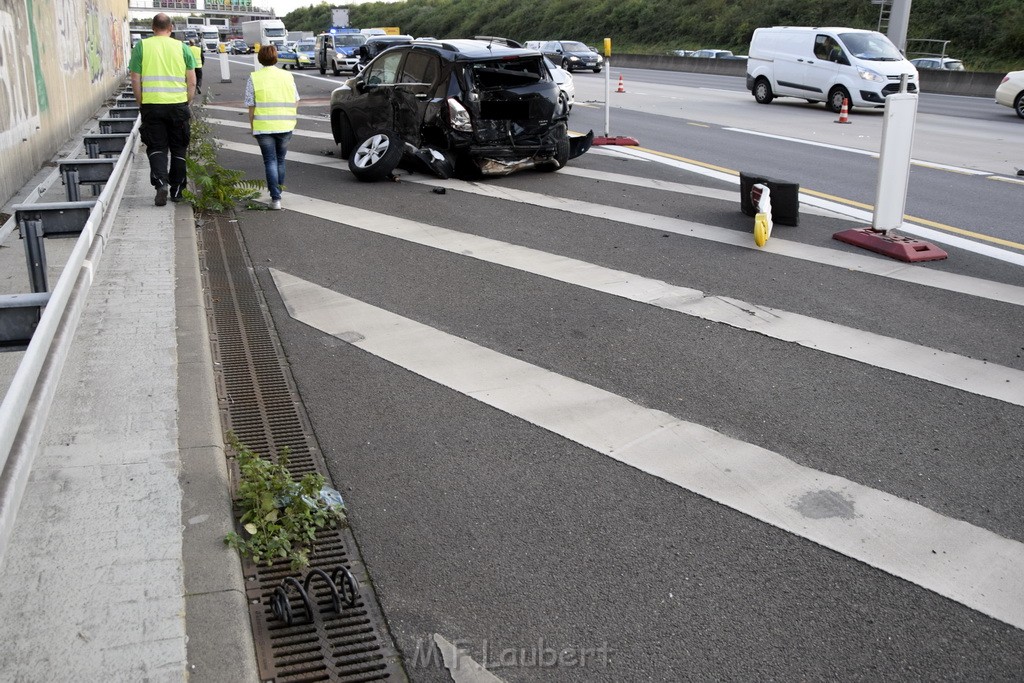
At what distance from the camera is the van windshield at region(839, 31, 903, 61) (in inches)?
888

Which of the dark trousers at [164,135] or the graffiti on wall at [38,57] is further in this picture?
the graffiti on wall at [38,57]

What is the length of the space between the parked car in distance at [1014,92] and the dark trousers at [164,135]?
1841 cm

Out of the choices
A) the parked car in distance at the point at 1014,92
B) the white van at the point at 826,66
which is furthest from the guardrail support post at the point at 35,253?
the parked car in distance at the point at 1014,92

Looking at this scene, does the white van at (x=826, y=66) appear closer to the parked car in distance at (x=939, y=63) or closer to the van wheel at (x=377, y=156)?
the parked car in distance at (x=939, y=63)

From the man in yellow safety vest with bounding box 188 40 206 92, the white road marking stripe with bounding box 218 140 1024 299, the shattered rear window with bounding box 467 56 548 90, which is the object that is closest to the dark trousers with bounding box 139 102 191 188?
the white road marking stripe with bounding box 218 140 1024 299

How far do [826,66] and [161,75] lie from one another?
17.3 meters

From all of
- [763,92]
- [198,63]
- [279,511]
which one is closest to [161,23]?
[198,63]

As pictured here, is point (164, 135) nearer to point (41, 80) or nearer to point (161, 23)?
point (161, 23)

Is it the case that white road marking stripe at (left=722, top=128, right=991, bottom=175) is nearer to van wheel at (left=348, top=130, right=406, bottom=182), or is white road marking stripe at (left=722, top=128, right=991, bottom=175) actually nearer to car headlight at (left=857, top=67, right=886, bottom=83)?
car headlight at (left=857, top=67, right=886, bottom=83)

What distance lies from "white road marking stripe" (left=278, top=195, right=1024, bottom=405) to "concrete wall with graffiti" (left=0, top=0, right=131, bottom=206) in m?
3.84

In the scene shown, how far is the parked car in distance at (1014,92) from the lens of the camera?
2147 centimetres

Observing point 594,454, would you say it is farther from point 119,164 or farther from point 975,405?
point 119,164

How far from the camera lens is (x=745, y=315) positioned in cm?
707

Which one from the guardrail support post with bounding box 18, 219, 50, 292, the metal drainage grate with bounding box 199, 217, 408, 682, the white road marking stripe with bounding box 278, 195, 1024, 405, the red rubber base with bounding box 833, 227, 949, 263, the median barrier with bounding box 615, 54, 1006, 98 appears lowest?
the metal drainage grate with bounding box 199, 217, 408, 682
